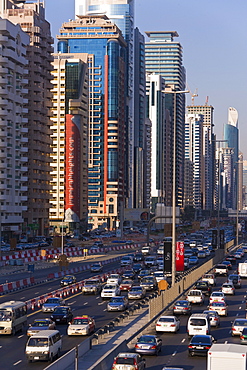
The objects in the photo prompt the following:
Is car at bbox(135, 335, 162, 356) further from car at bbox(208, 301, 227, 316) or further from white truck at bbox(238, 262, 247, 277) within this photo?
white truck at bbox(238, 262, 247, 277)

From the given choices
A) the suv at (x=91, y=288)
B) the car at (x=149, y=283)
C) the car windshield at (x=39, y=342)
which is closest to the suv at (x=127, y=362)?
the car windshield at (x=39, y=342)

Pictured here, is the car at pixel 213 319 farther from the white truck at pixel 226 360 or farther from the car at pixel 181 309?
the white truck at pixel 226 360

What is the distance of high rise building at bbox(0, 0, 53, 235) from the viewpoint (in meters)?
165

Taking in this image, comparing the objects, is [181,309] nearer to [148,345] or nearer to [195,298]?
[195,298]

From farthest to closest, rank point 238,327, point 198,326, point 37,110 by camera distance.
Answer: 1. point 37,110
2. point 238,327
3. point 198,326

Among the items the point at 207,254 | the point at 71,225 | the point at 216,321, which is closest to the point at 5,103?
the point at 207,254

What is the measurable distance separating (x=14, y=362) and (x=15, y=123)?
116 metres

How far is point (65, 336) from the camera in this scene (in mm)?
42188

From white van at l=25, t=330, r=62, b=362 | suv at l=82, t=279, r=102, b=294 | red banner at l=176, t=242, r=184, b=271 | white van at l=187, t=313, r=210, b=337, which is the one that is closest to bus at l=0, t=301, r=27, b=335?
white van at l=25, t=330, r=62, b=362

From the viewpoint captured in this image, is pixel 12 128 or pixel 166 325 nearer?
pixel 166 325

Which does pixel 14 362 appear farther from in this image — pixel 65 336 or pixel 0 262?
pixel 0 262

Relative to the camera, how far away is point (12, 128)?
145875 millimetres

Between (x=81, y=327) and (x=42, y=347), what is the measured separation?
25.0 ft

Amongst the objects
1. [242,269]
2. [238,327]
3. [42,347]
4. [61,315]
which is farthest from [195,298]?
[242,269]
